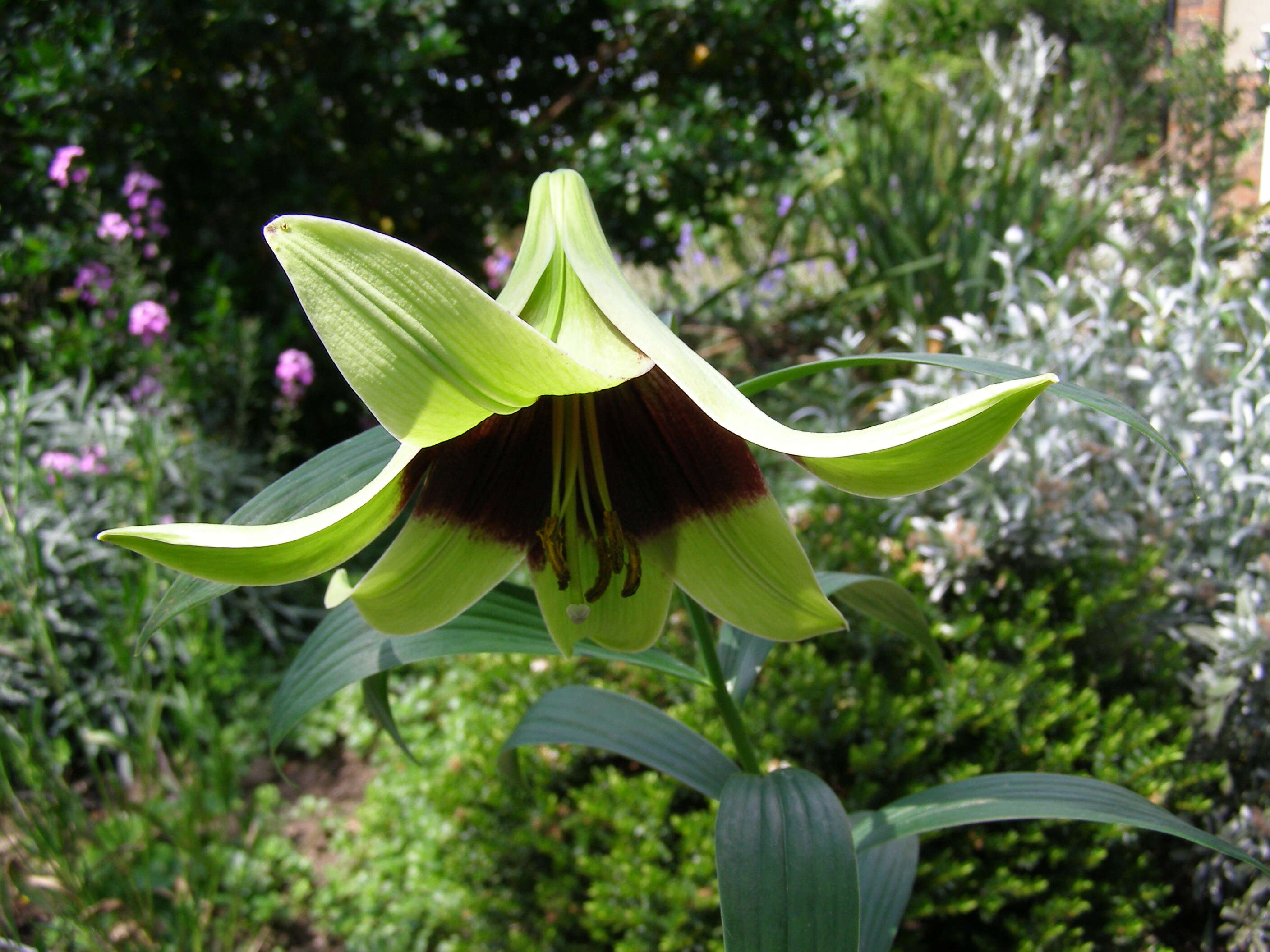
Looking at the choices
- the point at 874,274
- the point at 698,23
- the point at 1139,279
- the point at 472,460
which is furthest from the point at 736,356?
the point at 472,460

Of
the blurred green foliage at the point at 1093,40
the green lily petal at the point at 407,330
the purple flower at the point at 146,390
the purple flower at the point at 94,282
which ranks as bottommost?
the green lily petal at the point at 407,330

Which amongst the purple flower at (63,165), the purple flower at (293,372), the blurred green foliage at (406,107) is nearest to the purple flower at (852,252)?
the blurred green foliage at (406,107)

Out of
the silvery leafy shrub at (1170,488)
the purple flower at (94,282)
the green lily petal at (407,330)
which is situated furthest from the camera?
the purple flower at (94,282)

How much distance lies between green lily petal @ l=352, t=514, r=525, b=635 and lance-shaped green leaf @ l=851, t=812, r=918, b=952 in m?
0.53

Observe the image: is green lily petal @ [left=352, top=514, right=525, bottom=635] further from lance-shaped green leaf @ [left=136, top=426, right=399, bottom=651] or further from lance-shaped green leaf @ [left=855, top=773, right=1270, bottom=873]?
lance-shaped green leaf @ [left=855, top=773, right=1270, bottom=873]

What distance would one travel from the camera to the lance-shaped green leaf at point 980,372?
0.58m

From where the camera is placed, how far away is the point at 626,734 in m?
0.89

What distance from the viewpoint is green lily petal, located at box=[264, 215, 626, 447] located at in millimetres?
399

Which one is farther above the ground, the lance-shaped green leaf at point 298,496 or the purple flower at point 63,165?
the purple flower at point 63,165

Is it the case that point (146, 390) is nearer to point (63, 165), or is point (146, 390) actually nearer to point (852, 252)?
point (63, 165)

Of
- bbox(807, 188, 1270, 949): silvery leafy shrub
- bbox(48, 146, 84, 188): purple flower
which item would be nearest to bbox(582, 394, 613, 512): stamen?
bbox(807, 188, 1270, 949): silvery leafy shrub

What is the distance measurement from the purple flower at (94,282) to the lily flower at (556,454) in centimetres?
255

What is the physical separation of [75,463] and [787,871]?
2.62 metres

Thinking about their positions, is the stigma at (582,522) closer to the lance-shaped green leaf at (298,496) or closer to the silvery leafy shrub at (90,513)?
the lance-shaped green leaf at (298,496)
